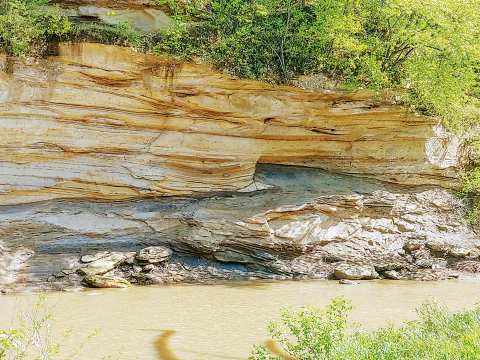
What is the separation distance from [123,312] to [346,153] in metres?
8.84

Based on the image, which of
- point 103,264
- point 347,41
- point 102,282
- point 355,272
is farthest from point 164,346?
point 347,41

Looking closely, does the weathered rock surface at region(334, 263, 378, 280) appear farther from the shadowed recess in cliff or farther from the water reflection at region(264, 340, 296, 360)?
the water reflection at region(264, 340, 296, 360)

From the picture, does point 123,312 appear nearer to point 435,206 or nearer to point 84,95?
point 84,95

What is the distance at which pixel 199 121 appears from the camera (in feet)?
48.7

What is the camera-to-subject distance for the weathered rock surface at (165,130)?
13.9 m

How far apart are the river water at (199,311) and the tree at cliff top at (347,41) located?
5645mm

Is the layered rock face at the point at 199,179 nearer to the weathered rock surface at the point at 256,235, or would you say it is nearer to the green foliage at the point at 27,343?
the weathered rock surface at the point at 256,235

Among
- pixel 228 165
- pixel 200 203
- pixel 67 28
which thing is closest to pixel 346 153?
pixel 228 165

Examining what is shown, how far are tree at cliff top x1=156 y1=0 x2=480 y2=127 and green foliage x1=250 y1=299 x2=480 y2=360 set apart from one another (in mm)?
9417

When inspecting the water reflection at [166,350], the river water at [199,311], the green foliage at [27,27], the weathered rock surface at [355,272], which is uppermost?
the green foliage at [27,27]

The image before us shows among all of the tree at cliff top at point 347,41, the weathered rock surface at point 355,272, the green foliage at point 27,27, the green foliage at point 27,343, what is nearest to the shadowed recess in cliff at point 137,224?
the weathered rock surface at point 355,272

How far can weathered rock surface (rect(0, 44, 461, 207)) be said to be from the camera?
549 inches

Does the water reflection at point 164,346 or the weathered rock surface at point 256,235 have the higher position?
the water reflection at point 164,346

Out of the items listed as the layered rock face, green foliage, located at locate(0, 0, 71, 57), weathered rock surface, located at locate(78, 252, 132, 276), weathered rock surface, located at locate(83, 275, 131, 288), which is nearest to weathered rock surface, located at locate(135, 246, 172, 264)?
the layered rock face
